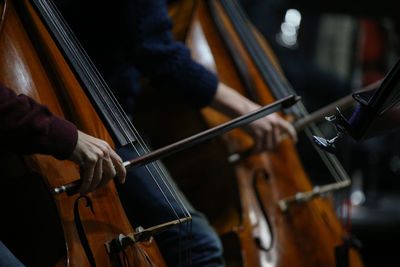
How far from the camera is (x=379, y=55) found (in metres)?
3.03

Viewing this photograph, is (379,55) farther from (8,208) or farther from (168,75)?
(8,208)

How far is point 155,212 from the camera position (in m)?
0.88

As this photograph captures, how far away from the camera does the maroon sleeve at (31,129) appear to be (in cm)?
67

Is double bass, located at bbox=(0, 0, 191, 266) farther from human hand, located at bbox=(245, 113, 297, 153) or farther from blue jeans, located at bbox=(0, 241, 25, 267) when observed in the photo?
human hand, located at bbox=(245, 113, 297, 153)

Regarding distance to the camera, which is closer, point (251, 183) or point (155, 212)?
point (155, 212)

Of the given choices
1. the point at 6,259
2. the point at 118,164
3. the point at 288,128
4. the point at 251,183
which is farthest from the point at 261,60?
the point at 6,259

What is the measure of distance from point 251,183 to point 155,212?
42 centimetres

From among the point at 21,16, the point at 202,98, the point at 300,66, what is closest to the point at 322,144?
the point at 202,98

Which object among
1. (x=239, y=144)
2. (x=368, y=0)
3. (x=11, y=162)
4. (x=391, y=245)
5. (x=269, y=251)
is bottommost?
(x=391, y=245)

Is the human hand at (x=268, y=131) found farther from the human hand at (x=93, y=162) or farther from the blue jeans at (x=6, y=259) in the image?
the blue jeans at (x=6, y=259)

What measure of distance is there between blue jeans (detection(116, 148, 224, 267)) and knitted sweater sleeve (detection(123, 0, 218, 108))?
0.23 metres

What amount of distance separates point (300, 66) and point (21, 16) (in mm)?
2153

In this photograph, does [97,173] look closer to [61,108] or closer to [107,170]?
[107,170]

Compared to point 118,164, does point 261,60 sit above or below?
above
